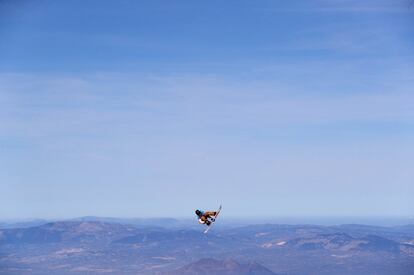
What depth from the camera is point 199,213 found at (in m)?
29.6
